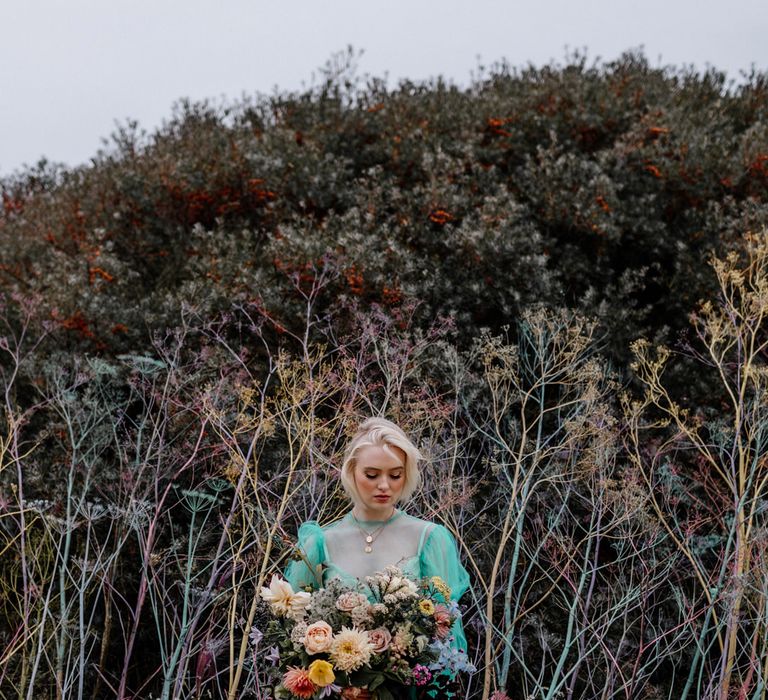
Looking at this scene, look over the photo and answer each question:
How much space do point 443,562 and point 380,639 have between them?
0.59 meters

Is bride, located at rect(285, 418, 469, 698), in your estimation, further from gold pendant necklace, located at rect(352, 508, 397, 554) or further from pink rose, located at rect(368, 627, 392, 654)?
pink rose, located at rect(368, 627, 392, 654)

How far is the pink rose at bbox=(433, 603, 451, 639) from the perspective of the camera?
11.5 ft

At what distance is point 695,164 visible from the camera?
30.7ft

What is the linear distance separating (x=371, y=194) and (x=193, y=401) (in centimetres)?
310

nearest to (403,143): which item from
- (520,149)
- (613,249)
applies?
(520,149)

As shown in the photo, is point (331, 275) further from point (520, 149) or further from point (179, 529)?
point (520, 149)

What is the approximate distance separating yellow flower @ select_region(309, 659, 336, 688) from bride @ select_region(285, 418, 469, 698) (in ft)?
1.61

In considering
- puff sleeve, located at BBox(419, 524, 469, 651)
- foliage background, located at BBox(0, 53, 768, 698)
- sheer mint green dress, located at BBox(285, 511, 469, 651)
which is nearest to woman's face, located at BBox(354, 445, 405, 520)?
sheer mint green dress, located at BBox(285, 511, 469, 651)

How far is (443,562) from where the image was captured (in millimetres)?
3873

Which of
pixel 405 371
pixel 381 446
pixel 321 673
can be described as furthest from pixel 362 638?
pixel 405 371

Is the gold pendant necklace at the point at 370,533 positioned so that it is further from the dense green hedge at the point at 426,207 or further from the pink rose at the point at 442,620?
the dense green hedge at the point at 426,207

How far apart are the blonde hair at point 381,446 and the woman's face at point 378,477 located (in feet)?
0.06

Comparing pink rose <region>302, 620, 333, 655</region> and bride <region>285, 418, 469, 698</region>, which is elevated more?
bride <region>285, 418, 469, 698</region>

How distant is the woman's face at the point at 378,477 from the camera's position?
12.4 feet
